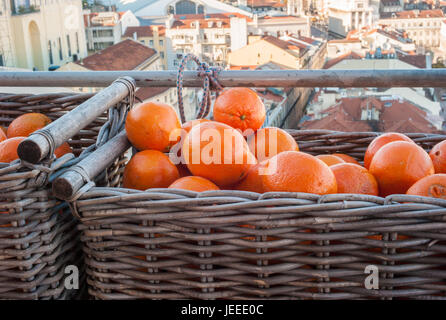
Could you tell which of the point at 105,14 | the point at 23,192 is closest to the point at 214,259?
the point at 23,192

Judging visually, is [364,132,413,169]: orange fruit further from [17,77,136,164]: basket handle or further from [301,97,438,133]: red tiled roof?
[301,97,438,133]: red tiled roof

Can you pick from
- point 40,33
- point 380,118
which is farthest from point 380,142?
point 40,33

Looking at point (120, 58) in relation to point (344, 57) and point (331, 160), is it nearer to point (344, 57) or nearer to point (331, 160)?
point (344, 57)

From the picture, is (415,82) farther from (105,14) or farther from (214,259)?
(105,14)

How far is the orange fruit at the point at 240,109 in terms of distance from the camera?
776 mm

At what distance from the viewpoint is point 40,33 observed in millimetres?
15133

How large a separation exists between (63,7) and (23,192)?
1754 cm

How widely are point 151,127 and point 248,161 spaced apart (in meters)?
0.15

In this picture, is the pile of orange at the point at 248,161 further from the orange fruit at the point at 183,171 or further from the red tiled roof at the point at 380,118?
the red tiled roof at the point at 380,118

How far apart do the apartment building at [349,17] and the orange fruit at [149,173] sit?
28035mm

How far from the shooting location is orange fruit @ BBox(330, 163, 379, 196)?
66 centimetres

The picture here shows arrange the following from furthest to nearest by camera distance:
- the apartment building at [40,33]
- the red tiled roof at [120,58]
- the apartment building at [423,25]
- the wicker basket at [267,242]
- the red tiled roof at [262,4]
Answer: the red tiled roof at [262,4] → the apartment building at [423,25] → the red tiled roof at [120,58] → the apartment building at [40,33] → the wicker basket at [267,242]

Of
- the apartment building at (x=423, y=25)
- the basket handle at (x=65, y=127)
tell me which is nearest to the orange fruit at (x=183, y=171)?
the basket handle at (x=65, y=127)

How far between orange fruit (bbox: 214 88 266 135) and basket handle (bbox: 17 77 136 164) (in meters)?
0.15
